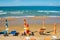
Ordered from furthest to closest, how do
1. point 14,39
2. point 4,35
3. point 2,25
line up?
point 2,25 < point 4,35 < point 14,39

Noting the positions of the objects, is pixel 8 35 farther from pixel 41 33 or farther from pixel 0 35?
pixel 41 33

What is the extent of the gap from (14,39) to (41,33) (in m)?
2.93

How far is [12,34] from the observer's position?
18094 millimetres

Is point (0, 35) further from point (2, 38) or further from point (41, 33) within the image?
point (41, 33)

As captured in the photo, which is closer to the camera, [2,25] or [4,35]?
[4,35]

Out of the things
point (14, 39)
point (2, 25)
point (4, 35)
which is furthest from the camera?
point (2, 25)

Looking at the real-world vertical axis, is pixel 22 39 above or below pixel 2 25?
above

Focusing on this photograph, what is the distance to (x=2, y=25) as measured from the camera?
24.2 m

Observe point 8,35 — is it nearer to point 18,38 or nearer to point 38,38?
point 18,38

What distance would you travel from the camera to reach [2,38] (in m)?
16.7

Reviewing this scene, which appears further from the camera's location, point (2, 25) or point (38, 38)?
point (2, 25)

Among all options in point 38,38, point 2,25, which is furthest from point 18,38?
point 2,25

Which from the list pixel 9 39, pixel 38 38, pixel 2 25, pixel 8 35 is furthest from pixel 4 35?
pixel 2 25

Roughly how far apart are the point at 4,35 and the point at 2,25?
657 cm
